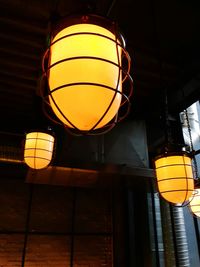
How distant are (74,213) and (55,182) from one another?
803mm

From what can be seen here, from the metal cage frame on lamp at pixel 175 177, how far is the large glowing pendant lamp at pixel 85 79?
0.92m

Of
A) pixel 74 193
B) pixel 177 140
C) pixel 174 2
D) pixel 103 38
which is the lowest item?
pixel 103 38

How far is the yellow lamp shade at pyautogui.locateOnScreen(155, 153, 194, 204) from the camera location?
1.57 m

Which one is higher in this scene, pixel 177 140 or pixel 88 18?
pixel 177 140

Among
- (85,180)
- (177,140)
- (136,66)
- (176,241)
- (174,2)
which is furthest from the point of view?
(177,140)

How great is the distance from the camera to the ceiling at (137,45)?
240 cm

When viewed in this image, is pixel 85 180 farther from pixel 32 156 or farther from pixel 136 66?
pixel 136 66

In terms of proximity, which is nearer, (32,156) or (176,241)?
(32,156)

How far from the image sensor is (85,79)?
32.4 inches

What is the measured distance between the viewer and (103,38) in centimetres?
92

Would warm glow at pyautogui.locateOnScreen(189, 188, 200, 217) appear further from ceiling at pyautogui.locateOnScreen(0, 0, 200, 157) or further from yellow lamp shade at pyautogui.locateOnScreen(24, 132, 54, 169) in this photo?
yellow lamp shade at pyautogui.locateOnScreen(24, 132, 54, 169)

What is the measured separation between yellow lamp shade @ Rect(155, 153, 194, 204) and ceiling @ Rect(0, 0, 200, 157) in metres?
0.58

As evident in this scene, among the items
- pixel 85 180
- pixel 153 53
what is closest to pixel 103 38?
pixel 153 53

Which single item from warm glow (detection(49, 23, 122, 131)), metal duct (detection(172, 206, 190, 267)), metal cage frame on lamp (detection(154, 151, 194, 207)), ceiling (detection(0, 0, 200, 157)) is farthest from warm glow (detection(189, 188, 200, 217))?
warm glow (detection(49, 23, 122, 131))
